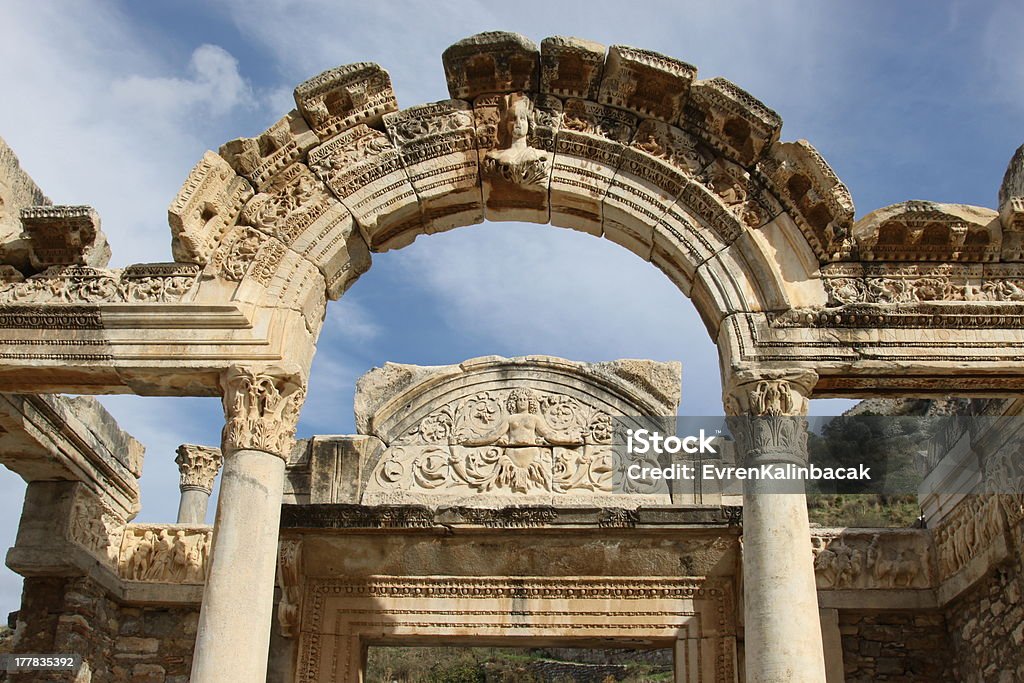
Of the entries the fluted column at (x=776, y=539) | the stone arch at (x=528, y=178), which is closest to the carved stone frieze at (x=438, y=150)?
the stone arch at (x=528, y=178)

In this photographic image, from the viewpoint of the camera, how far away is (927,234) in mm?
8094

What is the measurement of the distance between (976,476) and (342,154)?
22.4ft

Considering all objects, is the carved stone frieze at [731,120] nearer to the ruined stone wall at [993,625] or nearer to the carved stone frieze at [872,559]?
the ruined stone wall at [993,625]

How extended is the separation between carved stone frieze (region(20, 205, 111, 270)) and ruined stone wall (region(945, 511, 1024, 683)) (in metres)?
8.32

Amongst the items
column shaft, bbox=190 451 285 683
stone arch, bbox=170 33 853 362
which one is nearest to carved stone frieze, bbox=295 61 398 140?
stone arch, bbox=170 33 853 362

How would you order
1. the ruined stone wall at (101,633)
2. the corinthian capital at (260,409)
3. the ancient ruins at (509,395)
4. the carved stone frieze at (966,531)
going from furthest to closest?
the ruined stone wall at (101,633) < the carved stone frieze at (966,531) < the ancient ruins at (509,395) < the corinthian capital at (260,409)

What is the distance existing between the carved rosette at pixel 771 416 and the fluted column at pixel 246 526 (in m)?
3.40

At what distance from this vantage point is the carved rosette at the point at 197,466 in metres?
14.3

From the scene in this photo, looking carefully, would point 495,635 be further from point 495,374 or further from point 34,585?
point 34,585

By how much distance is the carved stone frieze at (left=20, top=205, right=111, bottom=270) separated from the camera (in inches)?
324

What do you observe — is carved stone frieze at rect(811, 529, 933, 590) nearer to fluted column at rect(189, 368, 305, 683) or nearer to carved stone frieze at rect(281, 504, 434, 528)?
carved stone frieze at rect(281, 504, 434, 528)

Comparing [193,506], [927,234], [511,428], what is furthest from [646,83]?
[193,506]

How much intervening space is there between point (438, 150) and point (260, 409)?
2.71 metres

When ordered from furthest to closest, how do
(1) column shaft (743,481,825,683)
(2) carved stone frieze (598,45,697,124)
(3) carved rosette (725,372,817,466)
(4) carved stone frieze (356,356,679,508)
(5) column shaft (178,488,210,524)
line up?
(5) column shaft (178,488,210,524) → (4) carved stone frieze (356,356,679,508) → (2) carved stone frieze (598,45,697,124) → (3) carved rosette (725,372,817,466) → (1) column shaft (743,481,825,683)
